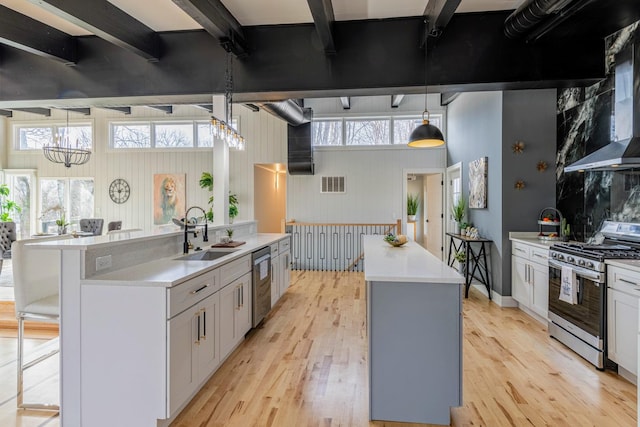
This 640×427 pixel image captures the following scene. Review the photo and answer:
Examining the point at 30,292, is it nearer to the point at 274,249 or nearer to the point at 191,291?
the point at 191,291

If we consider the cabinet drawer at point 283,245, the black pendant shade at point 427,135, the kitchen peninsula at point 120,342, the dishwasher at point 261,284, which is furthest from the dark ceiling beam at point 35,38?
the black pendant shade at point 427,135

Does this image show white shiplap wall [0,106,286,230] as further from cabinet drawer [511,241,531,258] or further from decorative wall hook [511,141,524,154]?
cabinet drawer [511,241,531,258]

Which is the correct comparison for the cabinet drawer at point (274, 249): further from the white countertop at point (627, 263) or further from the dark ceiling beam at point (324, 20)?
the white countertop at point (627, 263)

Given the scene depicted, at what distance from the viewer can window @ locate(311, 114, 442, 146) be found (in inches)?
299

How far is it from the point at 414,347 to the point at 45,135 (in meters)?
10.4

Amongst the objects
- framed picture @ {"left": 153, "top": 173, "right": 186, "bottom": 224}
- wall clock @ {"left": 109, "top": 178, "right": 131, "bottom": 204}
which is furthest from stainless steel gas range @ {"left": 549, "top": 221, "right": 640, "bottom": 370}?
wall clock @ {"left": 109, "top": 178, "right": 131, "bottom": 204}

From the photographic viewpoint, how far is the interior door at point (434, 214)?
763 cm

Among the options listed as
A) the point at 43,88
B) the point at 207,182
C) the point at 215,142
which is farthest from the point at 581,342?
the point at 207,182

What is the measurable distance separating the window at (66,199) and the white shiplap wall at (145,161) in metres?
0.18

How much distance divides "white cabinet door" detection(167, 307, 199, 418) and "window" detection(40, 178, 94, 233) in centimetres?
792

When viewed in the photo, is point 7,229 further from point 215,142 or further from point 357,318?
point 357,318

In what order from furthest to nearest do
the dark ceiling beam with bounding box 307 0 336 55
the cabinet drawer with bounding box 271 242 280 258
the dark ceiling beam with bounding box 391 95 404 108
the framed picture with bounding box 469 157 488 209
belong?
the dark ceiling beam with bounding box 391 95 404 108 → the framed picture with bounding box 469 157 488 209 → the cabinet drawer with bounding box 271 242 280 258 → the dark ceiling beam with bounding box 307 0 336 55

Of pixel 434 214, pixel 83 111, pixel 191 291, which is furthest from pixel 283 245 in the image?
pixel 83 111

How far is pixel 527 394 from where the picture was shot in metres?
2.52
